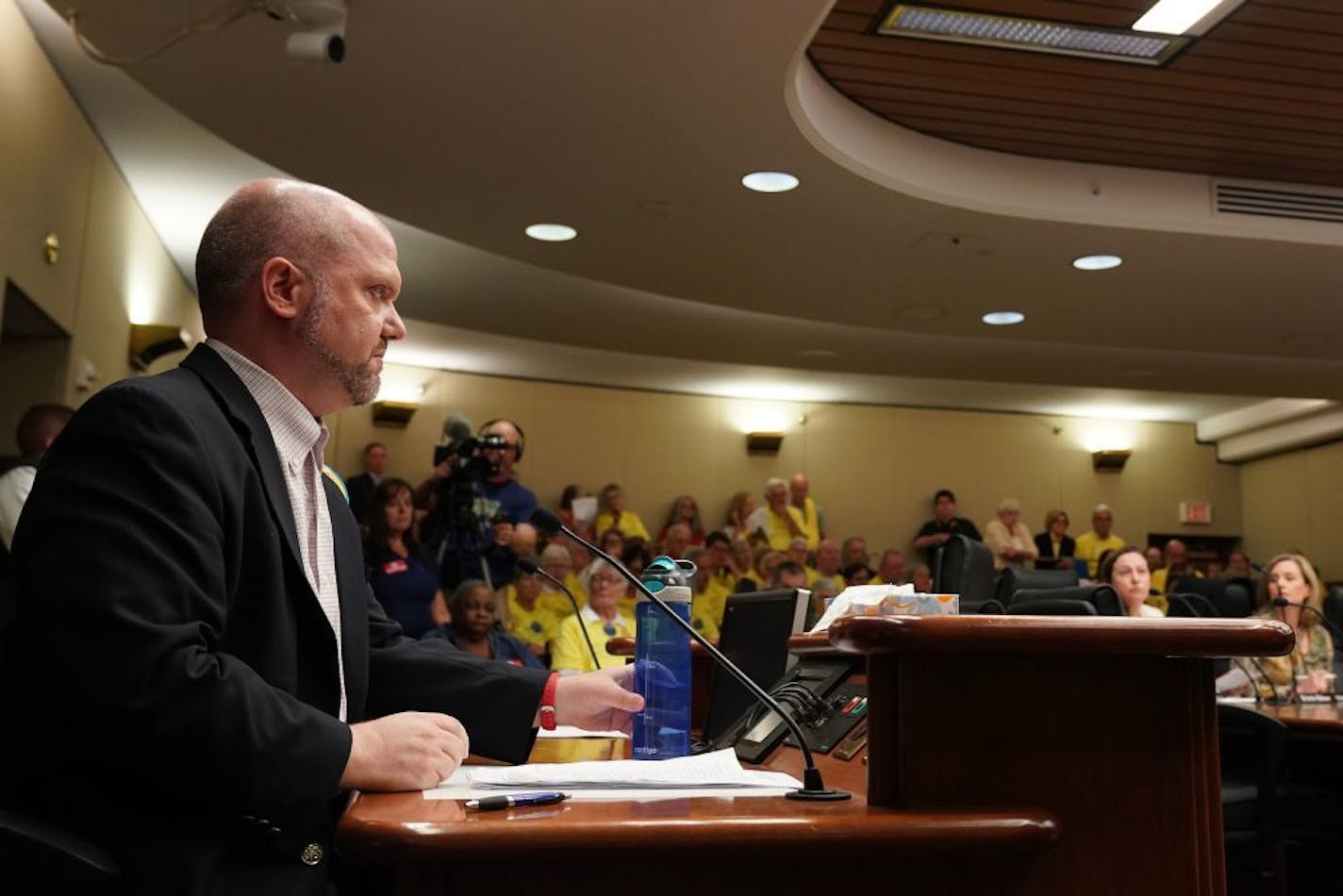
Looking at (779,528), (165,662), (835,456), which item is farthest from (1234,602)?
(165,662)

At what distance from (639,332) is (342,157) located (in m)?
3.58

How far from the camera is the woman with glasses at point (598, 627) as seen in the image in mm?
4949

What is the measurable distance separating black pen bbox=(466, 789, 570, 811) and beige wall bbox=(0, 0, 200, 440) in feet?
12.3

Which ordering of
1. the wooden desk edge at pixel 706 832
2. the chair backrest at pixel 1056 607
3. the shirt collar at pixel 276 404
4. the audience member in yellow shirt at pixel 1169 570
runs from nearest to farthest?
1. the wooden desk edge at pixel 706 832
2. the shirt collar at pixel 276 404
3. the chair backrest at pixel 1056 607
4. the audience member in yellow shirt at pixel 1169 570

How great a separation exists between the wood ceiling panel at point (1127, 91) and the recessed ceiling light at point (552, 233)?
1366 millimetres

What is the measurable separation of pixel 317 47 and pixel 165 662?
8.70 feet

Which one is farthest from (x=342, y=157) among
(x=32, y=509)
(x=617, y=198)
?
(x=32, y=509)

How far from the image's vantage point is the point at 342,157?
4363 millimetres

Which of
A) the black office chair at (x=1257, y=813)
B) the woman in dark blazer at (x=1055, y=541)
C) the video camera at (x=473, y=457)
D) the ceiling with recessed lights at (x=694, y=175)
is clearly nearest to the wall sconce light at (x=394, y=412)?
the ceiling with recessed lights at (x=694, y=175)

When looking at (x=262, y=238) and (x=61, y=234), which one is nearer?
(x=262, y=238)

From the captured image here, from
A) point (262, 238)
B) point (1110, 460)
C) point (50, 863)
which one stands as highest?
point (1110, 460)

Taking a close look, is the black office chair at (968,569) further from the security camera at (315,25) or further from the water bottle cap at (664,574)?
the security camera at (315,25)

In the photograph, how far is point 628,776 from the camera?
114 cm

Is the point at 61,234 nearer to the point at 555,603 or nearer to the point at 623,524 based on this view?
the point at 555,603
